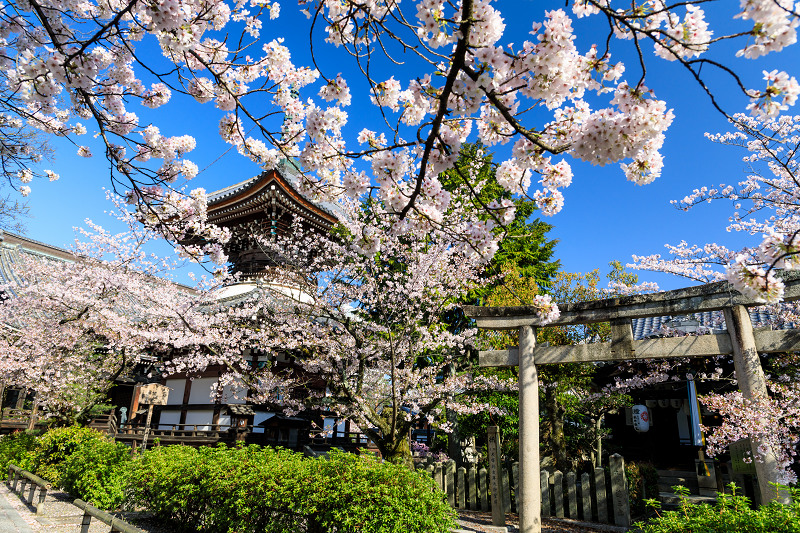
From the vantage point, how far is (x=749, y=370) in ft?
20.9

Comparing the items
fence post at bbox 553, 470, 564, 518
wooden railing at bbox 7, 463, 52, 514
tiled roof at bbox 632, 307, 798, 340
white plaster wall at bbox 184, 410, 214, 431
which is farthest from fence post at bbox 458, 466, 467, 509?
white plaster wall at bbox 184, 410, 214, 431

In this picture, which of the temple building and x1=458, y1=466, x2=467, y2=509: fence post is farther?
the temple building

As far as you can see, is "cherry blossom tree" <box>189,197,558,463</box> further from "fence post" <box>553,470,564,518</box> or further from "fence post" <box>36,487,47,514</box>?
"fence post" <box>36,487,47,514</box>

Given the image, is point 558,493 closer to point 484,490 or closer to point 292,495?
point 484,490

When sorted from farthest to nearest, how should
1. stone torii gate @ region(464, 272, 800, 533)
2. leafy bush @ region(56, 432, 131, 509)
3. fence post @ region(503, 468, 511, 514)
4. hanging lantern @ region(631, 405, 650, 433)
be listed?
1. hanging lantern @ region(631, 405, 650, 433)
2. fence post @ region(503, 468, 511, 514)
3. leafy bush @ region(56, 432, 131, 509)
4. stone torii gate @ region(464, 272, 800, 533)

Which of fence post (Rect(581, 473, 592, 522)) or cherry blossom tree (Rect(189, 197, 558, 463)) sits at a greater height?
cherry blossom tree (Rect(189, 197, 558, 463))

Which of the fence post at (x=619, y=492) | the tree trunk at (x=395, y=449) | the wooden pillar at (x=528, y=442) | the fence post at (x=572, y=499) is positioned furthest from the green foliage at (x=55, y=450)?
the fence post at (x=619, y=492)

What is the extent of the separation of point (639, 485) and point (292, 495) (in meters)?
8.36

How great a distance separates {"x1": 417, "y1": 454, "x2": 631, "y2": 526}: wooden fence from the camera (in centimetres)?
855

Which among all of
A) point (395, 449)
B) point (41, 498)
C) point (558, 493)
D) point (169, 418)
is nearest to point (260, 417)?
point (169, 418)

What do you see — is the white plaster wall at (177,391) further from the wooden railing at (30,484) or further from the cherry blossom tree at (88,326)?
the wooden railing at (30,484)

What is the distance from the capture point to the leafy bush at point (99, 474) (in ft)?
25.1

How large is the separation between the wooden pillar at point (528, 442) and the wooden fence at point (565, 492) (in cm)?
52

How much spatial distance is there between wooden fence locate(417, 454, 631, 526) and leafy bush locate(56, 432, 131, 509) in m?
6.77
